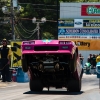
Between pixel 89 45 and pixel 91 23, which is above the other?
pixel 91 23

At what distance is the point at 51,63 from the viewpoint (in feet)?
53.4

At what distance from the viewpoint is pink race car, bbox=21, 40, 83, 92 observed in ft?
53.0

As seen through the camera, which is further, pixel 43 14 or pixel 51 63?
pixel 43 14

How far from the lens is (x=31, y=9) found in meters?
69.4

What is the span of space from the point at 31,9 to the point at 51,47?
5354 cm

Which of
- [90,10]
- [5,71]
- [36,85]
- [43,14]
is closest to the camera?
[36,85]

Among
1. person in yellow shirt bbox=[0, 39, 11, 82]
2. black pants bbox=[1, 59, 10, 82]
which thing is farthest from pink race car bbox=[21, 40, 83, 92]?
black pants bbox=[1, 59, 10, 82]

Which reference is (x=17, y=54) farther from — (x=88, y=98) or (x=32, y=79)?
(x=88, y=98)

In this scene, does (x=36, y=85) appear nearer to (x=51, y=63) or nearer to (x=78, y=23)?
(x=51, y=63)

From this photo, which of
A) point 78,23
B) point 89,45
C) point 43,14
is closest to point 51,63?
point 89,45

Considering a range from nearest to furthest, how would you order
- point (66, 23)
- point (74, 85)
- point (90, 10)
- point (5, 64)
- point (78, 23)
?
point (74, 85) → point (5, 64) → point (78, 23) → point (66, 23) → point (90, 10)

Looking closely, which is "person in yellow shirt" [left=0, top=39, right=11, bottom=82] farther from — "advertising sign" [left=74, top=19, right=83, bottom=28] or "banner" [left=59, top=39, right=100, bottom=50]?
"advertising sign" [left=74, top=19, right=83, bottom=28]

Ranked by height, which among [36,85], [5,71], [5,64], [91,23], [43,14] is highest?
[43,14]

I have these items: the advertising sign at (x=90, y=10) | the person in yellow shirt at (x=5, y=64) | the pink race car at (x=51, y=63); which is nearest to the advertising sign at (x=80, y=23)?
the advertising sign at (x=90, y=10)
